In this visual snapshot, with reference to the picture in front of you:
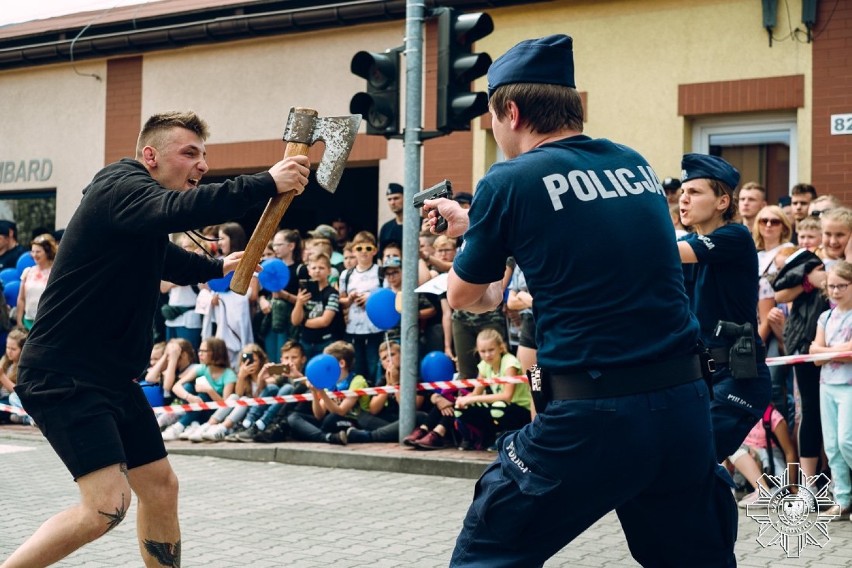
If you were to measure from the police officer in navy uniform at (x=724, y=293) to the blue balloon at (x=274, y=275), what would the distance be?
20.3 ft

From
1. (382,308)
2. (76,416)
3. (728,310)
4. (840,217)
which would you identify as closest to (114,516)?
(76,416)

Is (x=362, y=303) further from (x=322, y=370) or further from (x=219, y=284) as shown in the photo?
(x=219, y=284)

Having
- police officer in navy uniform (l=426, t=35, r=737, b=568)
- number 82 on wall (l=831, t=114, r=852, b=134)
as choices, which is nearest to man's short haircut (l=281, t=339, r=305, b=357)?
number 82 on wall (l=831, t=114, r=852, b=134)

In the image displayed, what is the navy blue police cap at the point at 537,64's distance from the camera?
361 cm

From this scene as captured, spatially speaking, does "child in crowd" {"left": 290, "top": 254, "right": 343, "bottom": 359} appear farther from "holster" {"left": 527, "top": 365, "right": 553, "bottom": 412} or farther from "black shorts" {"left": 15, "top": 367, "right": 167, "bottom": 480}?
"holster" {"left": 527, "top": 365, "right": 553, "bottom": 412}

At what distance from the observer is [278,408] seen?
11.4 meters

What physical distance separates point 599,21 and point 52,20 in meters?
10.2

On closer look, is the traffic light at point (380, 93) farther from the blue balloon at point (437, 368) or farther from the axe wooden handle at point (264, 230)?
the axe wooden handle at point (264, 230)

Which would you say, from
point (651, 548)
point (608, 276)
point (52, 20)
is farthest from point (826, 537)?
point (52, 20)

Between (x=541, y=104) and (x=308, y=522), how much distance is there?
4591mm

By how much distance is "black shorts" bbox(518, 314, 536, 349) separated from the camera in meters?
9.55

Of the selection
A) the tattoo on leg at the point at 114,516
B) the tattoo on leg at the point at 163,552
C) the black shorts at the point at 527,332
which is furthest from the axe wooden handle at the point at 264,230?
the black shorts at the point at 527,332

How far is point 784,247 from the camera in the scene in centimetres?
896

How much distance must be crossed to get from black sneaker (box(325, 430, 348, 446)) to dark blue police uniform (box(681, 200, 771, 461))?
546 centimetres
